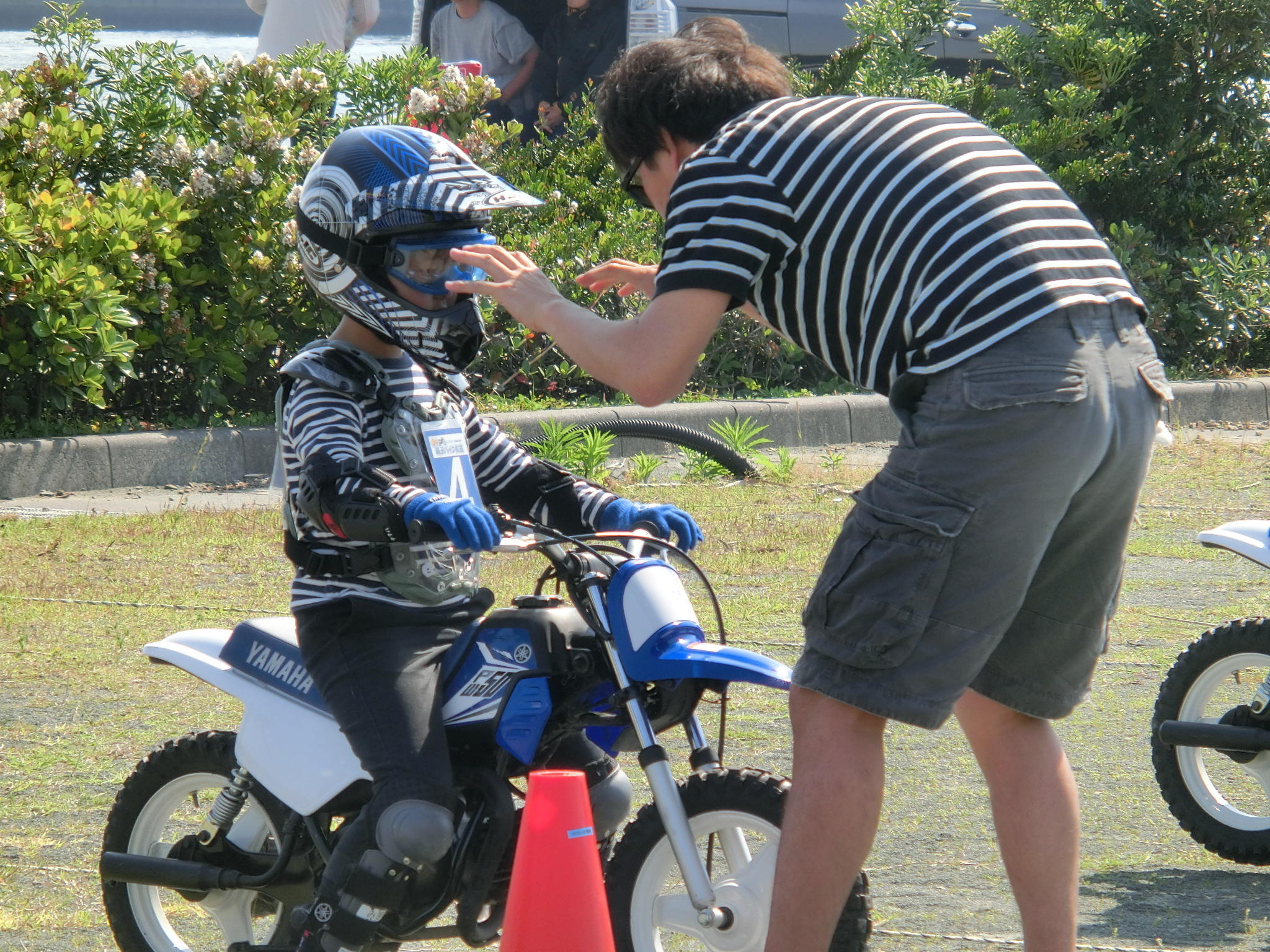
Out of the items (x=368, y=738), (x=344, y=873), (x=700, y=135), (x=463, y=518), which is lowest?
(x=344, y=873)

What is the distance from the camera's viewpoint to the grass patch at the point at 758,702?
345 centimetres

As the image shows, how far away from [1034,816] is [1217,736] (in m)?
1.16

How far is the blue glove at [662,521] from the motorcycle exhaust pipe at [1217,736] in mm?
1326

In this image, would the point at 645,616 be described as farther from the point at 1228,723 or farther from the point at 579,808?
the point at 1228,723

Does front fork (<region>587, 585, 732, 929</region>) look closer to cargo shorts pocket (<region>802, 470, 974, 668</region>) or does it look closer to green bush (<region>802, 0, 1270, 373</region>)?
cargo shorts pocket (<region>802, 470, 974, 668</region>)

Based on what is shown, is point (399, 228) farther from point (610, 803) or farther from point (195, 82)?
point (195, 82)

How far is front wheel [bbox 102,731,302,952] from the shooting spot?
3.12 metres

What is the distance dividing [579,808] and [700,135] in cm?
112

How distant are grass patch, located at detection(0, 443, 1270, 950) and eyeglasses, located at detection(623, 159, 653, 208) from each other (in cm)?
149

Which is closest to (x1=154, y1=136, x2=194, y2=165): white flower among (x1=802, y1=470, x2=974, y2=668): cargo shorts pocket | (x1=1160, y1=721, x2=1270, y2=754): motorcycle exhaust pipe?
(x1=1160, y1=721, x2=1270, y2=754): motorcycle exhaust pipe

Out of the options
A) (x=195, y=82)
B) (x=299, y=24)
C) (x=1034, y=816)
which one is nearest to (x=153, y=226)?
(x=195, y=82)

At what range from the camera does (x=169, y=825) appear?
378cm

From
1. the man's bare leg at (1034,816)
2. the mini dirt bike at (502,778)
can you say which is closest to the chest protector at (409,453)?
the mini dirt bike at (502,778)

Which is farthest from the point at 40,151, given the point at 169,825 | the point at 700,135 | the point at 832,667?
the point at 832,667
